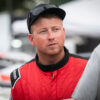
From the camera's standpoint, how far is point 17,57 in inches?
168

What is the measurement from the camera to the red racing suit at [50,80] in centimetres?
198

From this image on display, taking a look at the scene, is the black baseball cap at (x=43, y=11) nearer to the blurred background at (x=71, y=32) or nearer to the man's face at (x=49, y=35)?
the man's face at (x=49, y=35)

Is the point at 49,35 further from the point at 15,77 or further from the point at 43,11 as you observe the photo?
the point at 15,77

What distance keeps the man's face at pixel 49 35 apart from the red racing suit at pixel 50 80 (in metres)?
0.14

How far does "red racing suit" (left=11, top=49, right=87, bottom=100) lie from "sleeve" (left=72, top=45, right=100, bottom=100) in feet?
1.64

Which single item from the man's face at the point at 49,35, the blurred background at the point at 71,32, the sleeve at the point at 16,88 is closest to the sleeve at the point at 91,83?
the man's face at the point at 49,35

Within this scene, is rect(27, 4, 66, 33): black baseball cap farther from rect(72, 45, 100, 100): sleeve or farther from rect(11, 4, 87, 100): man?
rect(72, 45, 100, 100): sleeve

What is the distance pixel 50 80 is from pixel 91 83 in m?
0.60

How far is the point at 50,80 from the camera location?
1.99 metres

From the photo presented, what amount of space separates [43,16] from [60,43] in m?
0.19

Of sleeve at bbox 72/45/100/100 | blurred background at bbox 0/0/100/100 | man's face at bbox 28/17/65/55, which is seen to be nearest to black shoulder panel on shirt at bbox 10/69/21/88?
man's face at bbox 28/17/65/55

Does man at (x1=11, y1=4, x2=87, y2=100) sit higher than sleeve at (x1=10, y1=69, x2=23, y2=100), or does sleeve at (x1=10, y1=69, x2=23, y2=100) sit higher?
man at (x1=11, y1=4, x2=87, y2=100)

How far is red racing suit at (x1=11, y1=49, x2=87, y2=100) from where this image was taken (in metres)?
1.98

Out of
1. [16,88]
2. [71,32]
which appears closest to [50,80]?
[16,88]
